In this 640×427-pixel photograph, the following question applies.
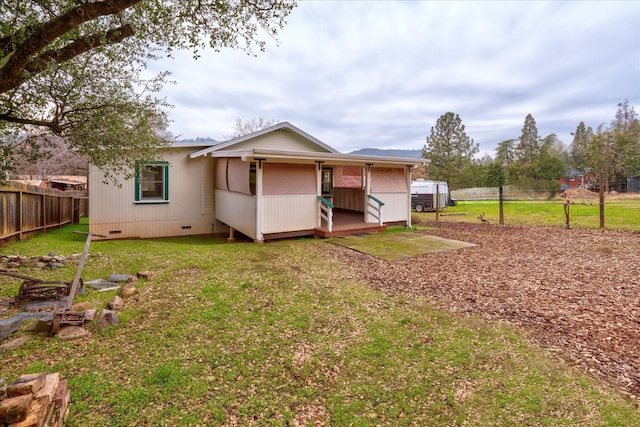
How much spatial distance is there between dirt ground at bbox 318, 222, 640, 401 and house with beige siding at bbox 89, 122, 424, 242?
6.57ft

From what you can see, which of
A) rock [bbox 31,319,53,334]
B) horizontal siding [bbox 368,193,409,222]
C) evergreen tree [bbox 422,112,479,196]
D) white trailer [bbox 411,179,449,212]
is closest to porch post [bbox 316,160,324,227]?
horizontal siding [bbox 368,193,409,222]

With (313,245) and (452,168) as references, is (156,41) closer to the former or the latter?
(313,245)

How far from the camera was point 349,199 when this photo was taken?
14.0 m

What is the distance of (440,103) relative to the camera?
3048 centimetres

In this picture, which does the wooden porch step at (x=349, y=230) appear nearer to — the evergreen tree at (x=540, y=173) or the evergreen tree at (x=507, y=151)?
the evergreen tree at (x=540, y=173)

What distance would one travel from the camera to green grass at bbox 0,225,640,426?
2430 millimetres

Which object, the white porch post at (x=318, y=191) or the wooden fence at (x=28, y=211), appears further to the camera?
the white porch post at (x=318, y=191)

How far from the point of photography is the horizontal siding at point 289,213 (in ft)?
30.0

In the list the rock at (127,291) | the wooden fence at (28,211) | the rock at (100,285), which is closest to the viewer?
the rock at (127,291)

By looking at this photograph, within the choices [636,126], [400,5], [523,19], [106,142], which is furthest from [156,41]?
[636,126]

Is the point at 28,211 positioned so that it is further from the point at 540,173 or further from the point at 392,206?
the point at 540,173

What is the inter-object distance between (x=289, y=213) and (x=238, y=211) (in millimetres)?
1649

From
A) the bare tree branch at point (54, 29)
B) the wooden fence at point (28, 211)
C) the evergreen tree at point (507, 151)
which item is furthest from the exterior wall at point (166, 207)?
the evergreen tree at point (507, 151)

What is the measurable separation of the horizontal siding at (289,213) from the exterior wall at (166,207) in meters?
3.70
